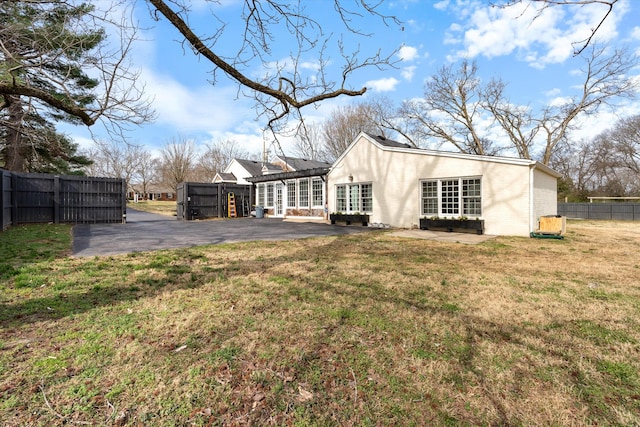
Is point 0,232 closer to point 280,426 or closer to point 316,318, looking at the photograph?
point 316,318

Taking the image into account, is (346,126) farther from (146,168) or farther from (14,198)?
(146,168)

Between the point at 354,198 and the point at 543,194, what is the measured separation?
821 cm

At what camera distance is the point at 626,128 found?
2941 cm

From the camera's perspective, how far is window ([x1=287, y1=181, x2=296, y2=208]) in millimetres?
18734

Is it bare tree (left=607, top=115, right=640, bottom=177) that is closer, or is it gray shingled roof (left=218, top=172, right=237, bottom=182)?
bare tree (left=607, top=115, right=640, bottom=177)

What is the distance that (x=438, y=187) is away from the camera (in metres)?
12.0

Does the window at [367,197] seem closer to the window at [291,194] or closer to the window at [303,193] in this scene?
the window at [303,193]

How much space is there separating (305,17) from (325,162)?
27346 mm

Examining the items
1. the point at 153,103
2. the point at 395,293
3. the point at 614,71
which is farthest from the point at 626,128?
the point at 153,103

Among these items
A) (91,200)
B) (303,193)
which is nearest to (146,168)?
(91,200)

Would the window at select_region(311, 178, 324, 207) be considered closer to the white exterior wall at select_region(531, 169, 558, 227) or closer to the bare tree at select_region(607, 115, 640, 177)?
the white exterior wall at select_region(531, 169, 558, 227)

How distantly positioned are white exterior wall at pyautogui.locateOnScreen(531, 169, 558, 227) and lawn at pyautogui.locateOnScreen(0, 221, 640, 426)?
258 inches

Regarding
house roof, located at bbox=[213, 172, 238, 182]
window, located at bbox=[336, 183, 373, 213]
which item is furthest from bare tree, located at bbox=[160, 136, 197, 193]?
window, located at bbox=[336, 183, 373, 213]

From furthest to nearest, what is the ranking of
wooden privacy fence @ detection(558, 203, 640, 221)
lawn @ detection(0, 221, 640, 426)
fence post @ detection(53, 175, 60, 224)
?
1. wooden privacy fence @ detection(558, 203, 640, 221)
2. fence post @ detection(53, 175, 60, 224)
3. lawn @ detection(0, 221, 640, 426)
